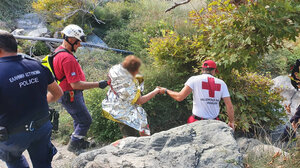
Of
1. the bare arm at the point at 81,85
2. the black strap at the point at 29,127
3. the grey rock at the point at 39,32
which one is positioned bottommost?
the black strap at the point at 29,127

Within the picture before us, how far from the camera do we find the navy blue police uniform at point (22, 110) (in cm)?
235

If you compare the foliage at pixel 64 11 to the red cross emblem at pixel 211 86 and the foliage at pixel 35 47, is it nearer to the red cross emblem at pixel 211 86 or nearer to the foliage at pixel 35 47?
the foliage at pixel 35 47

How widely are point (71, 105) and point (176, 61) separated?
2.45 meters

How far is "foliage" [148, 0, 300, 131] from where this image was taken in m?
3.79

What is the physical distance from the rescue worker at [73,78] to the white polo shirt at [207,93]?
1364 millimetres

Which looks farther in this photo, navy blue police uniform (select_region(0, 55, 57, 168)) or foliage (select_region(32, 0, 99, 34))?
foliage (select_region(32, 0, 99, 34))

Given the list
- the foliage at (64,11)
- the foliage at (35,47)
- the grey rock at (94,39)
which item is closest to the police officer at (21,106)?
the foliage at (35,47)

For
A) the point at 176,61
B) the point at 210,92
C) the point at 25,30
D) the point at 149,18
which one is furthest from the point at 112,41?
the point at 210,92

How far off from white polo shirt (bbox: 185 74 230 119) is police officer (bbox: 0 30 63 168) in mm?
1932

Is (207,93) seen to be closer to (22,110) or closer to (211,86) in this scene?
(211,86)

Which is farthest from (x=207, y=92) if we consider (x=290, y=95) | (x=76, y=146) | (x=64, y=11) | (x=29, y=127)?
(x=64, y=11)

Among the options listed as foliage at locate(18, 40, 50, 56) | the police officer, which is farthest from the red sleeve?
foliage at locate(18, 40, 50, 56)

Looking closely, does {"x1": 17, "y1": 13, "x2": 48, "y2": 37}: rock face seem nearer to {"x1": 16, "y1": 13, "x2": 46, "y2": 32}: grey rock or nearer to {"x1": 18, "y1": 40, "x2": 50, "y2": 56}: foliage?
{"x1": 16, "y1": 13, "x2": 46, "y2": 32}: grey rock

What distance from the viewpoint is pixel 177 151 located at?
2467 millimetres
